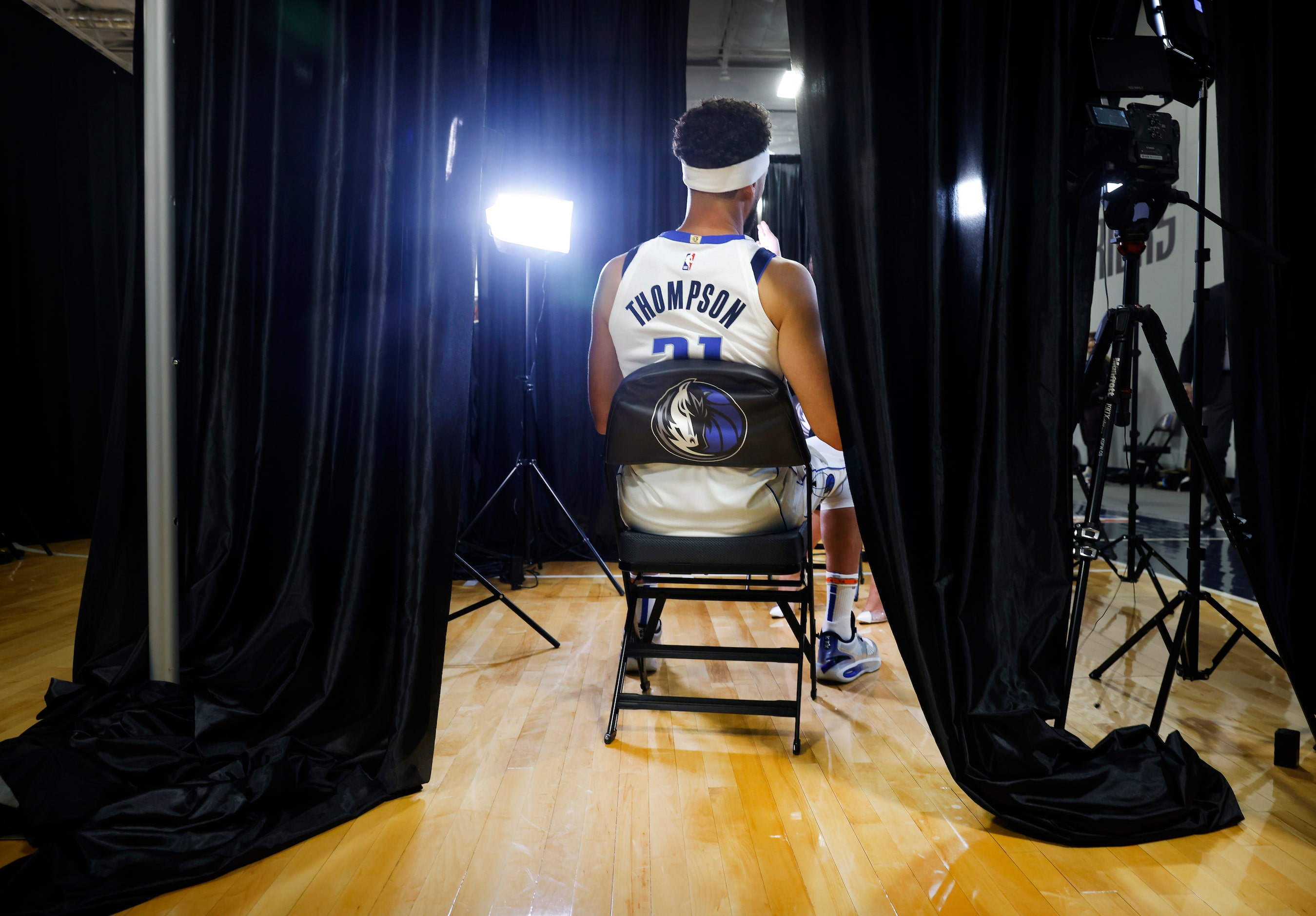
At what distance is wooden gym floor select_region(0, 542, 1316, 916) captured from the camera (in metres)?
1.17

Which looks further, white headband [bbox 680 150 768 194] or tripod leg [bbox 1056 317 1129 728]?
white headband [bbox 680 150 768 194]

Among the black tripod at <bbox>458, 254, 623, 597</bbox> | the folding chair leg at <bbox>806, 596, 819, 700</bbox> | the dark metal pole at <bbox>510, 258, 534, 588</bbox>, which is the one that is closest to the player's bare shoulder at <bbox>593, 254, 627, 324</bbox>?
the folding chair leg at <bbox>806, 596, 819, 700</bbox>

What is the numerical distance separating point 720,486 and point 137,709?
1258 mm

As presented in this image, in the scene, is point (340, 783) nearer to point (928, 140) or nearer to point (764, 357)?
point (764, 357)

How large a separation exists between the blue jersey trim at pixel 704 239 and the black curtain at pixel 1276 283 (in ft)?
3.60

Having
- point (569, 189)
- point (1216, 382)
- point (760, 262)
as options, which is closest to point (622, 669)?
point (760, 262)

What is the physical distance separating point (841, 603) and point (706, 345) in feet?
2.90

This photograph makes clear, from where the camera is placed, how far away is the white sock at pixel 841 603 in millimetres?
2195

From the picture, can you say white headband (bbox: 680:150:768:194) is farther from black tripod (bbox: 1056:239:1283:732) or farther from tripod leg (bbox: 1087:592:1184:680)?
tripod leg (bbox: 1087:592:1184:680)

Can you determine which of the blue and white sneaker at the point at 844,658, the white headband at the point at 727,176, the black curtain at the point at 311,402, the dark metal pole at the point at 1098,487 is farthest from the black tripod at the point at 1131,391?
the black curtain at the point at 311,402

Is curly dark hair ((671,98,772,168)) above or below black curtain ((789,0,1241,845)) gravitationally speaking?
above

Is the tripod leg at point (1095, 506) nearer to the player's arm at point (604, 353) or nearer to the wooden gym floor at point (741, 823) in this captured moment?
the wooden gym floor at point (741, 823)

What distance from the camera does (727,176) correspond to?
1.85m

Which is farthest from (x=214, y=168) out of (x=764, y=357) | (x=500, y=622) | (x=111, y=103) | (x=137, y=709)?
(x=111, y=103)
